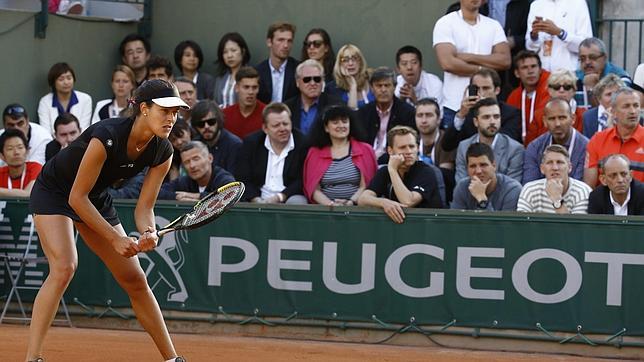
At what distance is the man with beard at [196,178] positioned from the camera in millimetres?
10297

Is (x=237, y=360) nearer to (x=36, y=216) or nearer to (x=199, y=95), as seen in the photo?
Result: (x=36, y=216)

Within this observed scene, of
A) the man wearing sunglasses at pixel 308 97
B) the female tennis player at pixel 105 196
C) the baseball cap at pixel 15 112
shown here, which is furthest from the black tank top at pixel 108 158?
the baseball cap at pixel 15 112

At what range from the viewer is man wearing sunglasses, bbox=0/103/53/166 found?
11445mm

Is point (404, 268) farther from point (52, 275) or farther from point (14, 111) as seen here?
point (14, 111)

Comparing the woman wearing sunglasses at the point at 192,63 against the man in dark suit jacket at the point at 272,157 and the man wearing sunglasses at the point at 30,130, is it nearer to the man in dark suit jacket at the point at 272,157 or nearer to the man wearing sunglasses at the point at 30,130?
the man wearing sunglasses at the point at 30,130

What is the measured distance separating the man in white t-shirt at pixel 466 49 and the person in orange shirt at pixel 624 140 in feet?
6.78

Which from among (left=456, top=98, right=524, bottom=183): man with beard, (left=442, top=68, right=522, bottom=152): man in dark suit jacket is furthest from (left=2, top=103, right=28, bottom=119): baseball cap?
(left=456, top=98, right=524, bottom=183): man with beard

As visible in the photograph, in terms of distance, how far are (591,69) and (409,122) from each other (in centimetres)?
185

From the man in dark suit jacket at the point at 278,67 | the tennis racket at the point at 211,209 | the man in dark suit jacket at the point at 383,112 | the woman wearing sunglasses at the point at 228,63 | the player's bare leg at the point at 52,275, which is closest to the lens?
the tennis racket at the point at 211,209

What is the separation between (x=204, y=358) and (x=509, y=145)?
11.3 feet

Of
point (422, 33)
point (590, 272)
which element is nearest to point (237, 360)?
point (590, 272)

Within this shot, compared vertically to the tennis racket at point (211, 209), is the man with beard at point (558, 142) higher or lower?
higher

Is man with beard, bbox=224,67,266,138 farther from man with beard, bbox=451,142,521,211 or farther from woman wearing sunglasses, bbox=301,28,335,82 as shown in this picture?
man with beard, bbox=451,142,521,211

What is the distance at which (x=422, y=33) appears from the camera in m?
13.4
